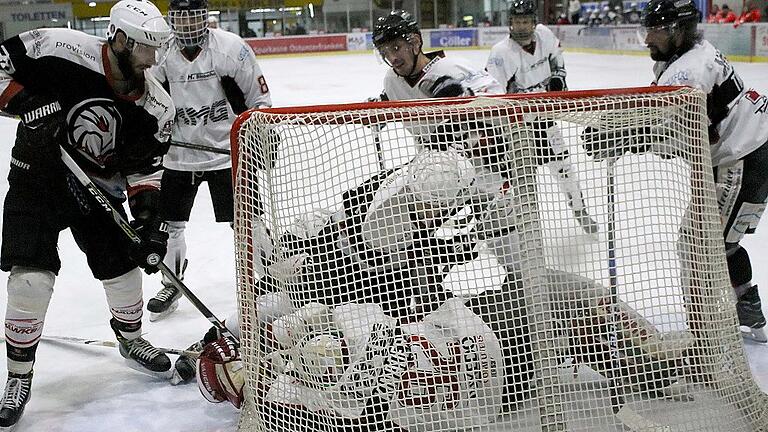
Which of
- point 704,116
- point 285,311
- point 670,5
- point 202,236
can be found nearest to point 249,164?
point 285,311

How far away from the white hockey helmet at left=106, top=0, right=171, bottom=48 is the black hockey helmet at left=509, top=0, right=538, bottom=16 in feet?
6.80

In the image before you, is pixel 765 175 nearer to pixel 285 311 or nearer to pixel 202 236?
pixel 285 311

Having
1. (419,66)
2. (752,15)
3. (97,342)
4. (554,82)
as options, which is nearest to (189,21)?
(419,66)

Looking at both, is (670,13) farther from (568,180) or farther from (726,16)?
(726,16)

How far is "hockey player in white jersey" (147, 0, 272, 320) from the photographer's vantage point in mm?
3080

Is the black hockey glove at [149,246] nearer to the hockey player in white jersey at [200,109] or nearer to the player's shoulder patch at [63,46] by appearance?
the player's shoulder patch at [63,46]

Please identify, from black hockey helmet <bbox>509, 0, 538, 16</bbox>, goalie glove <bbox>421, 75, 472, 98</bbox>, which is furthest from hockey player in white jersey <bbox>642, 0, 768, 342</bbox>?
black hockey helmet <bbox>509, 0, 538, 16</bbox>

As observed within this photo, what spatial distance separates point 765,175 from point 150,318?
2.15 metres

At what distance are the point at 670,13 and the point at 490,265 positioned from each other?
1.05 metres

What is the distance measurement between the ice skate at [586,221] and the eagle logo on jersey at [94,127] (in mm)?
1286

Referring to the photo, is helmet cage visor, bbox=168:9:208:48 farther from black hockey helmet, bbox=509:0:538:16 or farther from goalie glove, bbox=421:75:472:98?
black hockey helmet, bbox=509:0:538:16

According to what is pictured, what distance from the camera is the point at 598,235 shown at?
1881mm

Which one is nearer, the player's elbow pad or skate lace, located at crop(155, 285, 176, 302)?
the player's elbow pad

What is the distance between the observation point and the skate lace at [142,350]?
2539 mm
